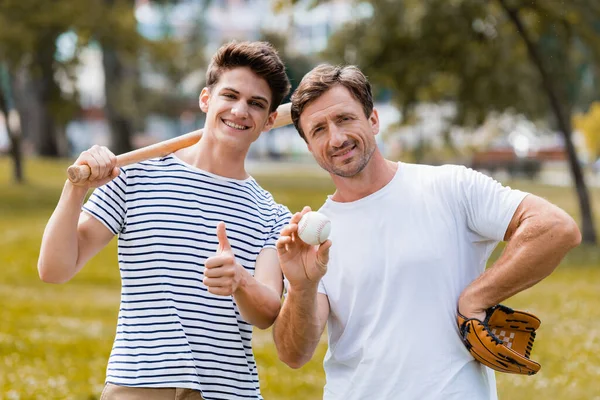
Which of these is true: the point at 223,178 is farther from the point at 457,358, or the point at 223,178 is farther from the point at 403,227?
the point at 457,358

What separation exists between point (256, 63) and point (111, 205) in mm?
769

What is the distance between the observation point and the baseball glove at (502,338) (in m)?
3.30

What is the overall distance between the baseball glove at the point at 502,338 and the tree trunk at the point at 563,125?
52.7 ft

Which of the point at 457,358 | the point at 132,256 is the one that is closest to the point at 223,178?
the point at 132,256

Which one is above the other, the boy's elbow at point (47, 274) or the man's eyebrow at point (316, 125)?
the man's eyebrow at point (316, 125)

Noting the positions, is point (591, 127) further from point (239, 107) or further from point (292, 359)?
point (292, 359)

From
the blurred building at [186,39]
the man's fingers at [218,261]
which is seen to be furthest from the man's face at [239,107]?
the blurred building at [186,39]

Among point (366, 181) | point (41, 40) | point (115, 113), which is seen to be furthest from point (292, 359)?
point (115, 113)

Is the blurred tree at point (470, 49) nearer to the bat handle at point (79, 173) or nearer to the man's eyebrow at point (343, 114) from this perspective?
the man's eyebrow at point (343, 114)

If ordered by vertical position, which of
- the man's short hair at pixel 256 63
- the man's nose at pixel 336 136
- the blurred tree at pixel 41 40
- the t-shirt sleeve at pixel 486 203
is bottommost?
the t-shirt sleeve at pixel 486 203

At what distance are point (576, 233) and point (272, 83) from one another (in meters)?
1.30

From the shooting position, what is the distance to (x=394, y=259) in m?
3.41

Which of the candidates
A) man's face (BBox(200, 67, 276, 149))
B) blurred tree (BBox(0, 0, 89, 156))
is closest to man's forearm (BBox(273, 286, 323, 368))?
man's face (BBox(200, 67, 276, 149))

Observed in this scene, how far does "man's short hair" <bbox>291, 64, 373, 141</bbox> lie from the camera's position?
352 cm
